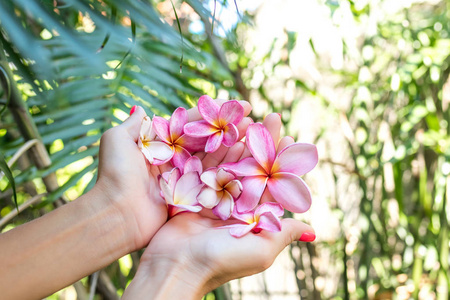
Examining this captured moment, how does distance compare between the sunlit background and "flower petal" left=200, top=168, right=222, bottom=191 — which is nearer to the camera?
"flower petal" left=200, top=168, right=222, bottom=191

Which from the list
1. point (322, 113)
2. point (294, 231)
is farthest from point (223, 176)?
point (322, 113)

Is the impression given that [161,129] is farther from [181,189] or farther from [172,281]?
[172,281]

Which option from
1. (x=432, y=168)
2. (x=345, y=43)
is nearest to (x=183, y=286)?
(x=345, y=43)

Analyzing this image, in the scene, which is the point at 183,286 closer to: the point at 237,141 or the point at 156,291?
the point at 156,291

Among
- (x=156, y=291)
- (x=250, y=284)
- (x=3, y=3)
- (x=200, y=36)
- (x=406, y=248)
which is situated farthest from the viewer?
(x=250, y=284)

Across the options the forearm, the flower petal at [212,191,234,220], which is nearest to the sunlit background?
the forearm

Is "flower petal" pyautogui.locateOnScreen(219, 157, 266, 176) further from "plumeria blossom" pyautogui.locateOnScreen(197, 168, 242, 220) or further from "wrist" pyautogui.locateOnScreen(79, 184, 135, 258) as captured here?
"wrist" pyautogui.locateOnScreen(79, 184, 135, 258)
